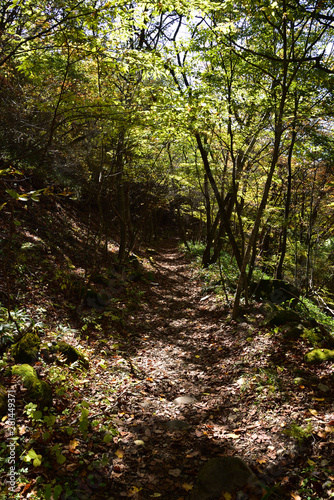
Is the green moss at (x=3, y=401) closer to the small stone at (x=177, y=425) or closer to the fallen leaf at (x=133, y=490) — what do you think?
the fallen leaf at (x=133, y=490)

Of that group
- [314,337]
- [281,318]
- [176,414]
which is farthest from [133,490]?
[281,318]

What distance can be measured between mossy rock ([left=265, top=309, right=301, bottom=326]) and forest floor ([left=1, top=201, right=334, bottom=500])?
0.31m

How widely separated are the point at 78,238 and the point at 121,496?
10.6 meters

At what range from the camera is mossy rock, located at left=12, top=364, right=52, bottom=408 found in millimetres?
3762

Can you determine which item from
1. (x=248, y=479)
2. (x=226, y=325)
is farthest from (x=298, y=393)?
(x=226, y=325)

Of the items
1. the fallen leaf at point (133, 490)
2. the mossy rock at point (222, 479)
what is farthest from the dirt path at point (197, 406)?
the mossy rock at point (222, 479)

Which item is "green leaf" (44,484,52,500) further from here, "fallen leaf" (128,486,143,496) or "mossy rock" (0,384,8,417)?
"mossy rock" (0,384,8,417)

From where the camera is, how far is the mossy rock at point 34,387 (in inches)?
148

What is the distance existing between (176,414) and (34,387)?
84.6 inches

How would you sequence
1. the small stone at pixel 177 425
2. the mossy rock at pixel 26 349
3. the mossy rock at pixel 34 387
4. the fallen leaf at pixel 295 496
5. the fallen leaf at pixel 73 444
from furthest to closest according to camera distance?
the mossy rock at pixel 26 349 < the small stone at pixel 177 425 < the mossy rock at pixel 34 387 < the fallen leaf at pixel 73 444 < the fallen leaf at pixel 295 496

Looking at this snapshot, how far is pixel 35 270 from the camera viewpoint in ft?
25.9

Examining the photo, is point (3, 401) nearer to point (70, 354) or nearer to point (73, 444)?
point (73, 444)

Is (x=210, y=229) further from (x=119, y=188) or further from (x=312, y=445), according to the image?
(x=312, y=445)

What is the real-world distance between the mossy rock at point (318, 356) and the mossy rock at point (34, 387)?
4.20 meters
